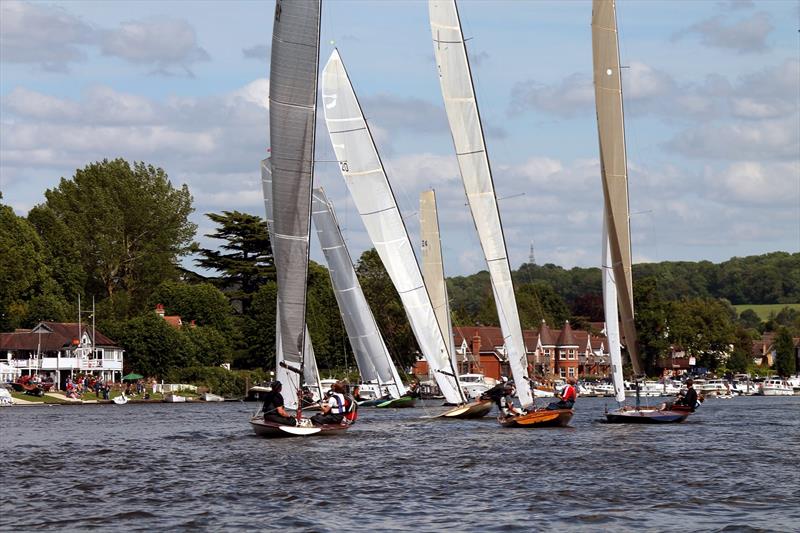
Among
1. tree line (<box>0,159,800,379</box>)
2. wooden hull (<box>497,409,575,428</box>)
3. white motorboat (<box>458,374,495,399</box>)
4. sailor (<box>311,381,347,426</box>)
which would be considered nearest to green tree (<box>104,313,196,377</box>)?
tree line (<box>0,159,800,379</box>)

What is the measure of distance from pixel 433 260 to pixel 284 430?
33.0m

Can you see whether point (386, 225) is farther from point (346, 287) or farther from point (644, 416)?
point (644, 416)

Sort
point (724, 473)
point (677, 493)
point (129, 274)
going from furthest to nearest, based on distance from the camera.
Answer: point (129, 274) → point (724, 473) → point (677, 493)

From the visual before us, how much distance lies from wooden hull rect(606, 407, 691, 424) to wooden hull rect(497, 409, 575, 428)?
358 centimetres

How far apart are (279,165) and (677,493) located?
57.3 feet

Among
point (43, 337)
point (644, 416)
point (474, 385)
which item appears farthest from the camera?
point (43, 337)

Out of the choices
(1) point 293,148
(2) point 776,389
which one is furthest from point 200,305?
(1) point 293,148

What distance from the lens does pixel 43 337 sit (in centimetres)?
11206

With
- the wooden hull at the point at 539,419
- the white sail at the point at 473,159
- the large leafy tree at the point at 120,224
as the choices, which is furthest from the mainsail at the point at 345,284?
the large leafy tree at the point at 120,224

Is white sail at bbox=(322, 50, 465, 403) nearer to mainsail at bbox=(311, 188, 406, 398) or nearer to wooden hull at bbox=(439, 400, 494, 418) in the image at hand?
wooden hull at bbox=(439, 400, 494, 418)

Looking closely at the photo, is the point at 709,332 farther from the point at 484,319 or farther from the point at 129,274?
the point at 129,274

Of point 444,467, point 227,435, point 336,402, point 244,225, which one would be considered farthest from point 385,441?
point 244,225

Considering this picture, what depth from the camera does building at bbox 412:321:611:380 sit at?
162 m

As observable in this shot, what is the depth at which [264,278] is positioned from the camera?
129250mm
